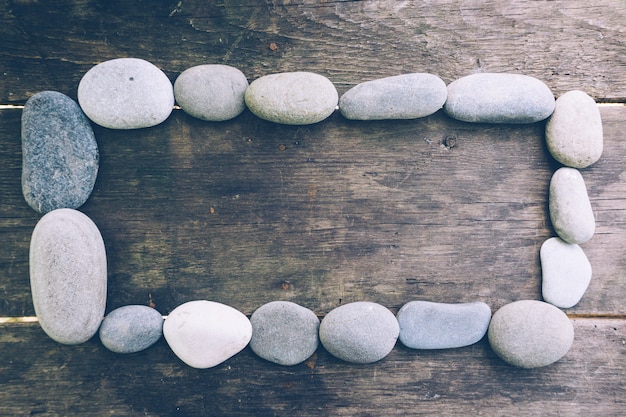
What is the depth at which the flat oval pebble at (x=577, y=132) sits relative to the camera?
90cm

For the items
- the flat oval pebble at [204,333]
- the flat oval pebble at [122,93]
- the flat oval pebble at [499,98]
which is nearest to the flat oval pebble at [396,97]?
the flat oval pebble at [499,98]

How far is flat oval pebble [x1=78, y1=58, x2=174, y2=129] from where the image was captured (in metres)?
0.89

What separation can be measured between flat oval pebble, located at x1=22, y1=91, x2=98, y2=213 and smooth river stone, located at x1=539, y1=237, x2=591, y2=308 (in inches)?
38.9

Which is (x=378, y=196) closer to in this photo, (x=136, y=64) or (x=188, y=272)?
(x=188, y=272)

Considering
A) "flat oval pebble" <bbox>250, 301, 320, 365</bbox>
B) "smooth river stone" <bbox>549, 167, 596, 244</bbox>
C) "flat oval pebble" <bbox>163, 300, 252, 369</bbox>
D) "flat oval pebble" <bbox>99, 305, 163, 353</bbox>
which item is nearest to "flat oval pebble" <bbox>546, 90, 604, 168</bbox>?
"smooth river stone" <bbox>549, 167, 596, 244</bbox>

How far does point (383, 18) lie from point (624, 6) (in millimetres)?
520

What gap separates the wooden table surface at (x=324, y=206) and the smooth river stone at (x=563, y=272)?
28mm

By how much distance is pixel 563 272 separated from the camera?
0.92 meters

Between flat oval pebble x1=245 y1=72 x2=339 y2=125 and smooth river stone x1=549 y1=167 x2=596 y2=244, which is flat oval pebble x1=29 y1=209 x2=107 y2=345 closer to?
flat oval pebble x1=245 y1=72 x2=339 y2=125

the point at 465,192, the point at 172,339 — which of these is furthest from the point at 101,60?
the point at 465,192

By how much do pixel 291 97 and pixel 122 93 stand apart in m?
0.35

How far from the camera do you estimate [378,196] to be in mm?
938

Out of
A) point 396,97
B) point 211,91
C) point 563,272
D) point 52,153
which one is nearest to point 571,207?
point 563,272

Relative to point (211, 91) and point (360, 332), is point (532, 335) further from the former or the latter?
point (211, 91)
